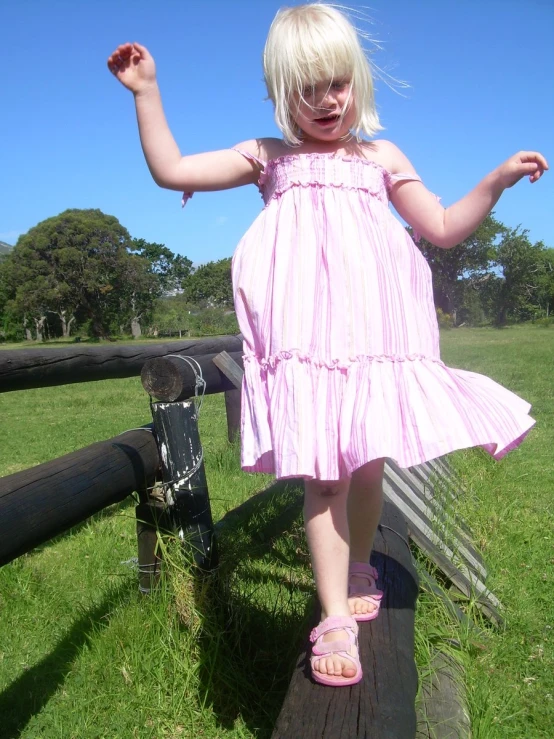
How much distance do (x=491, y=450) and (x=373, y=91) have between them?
110 centimetres

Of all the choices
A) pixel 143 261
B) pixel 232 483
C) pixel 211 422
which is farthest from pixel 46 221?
pixel 232 483

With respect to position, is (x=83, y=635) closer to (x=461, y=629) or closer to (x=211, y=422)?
(x=461, y=629)

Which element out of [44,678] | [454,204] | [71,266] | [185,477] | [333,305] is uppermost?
[71,266]

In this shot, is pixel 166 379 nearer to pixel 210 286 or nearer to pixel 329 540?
pixel 329 540

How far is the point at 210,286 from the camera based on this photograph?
82.1 meters

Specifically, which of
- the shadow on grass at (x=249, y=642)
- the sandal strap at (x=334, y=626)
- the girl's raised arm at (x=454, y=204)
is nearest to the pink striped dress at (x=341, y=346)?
the girl's raised arm at (x=454, y=204)

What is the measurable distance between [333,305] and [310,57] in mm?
686

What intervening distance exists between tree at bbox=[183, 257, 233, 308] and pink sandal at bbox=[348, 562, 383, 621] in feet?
254

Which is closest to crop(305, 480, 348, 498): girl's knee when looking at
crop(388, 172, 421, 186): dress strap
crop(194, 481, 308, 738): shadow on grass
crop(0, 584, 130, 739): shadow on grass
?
crop(194, 481, 308, 738): shadow on grass

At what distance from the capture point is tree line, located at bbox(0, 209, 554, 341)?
5094 centimetres

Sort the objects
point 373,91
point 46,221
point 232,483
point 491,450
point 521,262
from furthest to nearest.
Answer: point 521,262, point 46,221, point 232,483, point 373,91, point 491,450

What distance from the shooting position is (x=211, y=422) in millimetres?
9867

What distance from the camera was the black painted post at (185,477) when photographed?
2.56m

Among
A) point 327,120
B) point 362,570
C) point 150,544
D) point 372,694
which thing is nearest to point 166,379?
point 150,544
